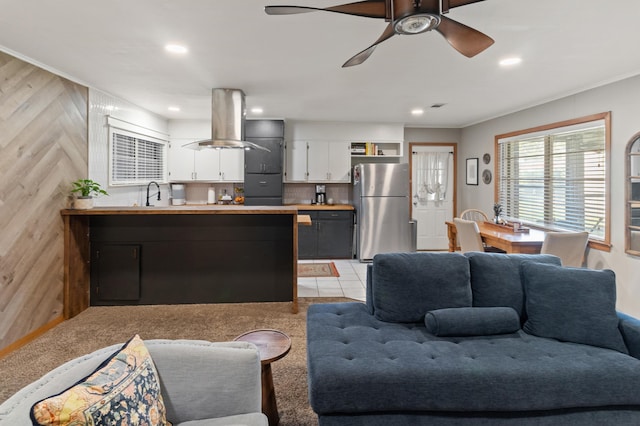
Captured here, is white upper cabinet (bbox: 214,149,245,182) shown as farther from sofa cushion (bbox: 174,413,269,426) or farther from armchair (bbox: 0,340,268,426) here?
sofa cushion (bbox: 174,413,269,426)

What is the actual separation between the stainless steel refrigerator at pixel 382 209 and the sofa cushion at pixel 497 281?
139 inches

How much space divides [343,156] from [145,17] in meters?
4.32

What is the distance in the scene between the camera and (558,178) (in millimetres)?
4484

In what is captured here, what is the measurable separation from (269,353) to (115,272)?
2.81 meters

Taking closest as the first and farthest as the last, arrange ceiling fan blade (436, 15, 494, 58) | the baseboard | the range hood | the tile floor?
ceiling fan blade (436, 15, 494, 58), the baseboard, the range hood, the tile floor

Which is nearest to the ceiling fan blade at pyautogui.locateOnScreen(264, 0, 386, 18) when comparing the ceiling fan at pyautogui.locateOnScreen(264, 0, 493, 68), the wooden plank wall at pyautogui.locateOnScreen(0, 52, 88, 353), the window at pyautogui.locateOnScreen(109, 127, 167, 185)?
the ceiling fan at pyautogui.locateOnScreen(264, 0, 493, 68)

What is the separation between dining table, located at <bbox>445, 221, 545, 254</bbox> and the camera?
358 cm

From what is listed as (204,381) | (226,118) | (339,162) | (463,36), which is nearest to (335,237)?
(339,162)

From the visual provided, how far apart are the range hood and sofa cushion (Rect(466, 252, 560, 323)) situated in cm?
292

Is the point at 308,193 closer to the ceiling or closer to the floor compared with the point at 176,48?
closer to the floor

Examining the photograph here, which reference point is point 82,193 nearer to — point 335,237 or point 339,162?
point 335,237

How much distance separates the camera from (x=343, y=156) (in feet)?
20.7

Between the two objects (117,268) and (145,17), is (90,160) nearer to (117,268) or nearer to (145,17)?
(117,268)

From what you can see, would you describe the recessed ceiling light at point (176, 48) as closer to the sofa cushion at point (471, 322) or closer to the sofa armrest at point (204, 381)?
the sofa armrest at point (204, 381)
